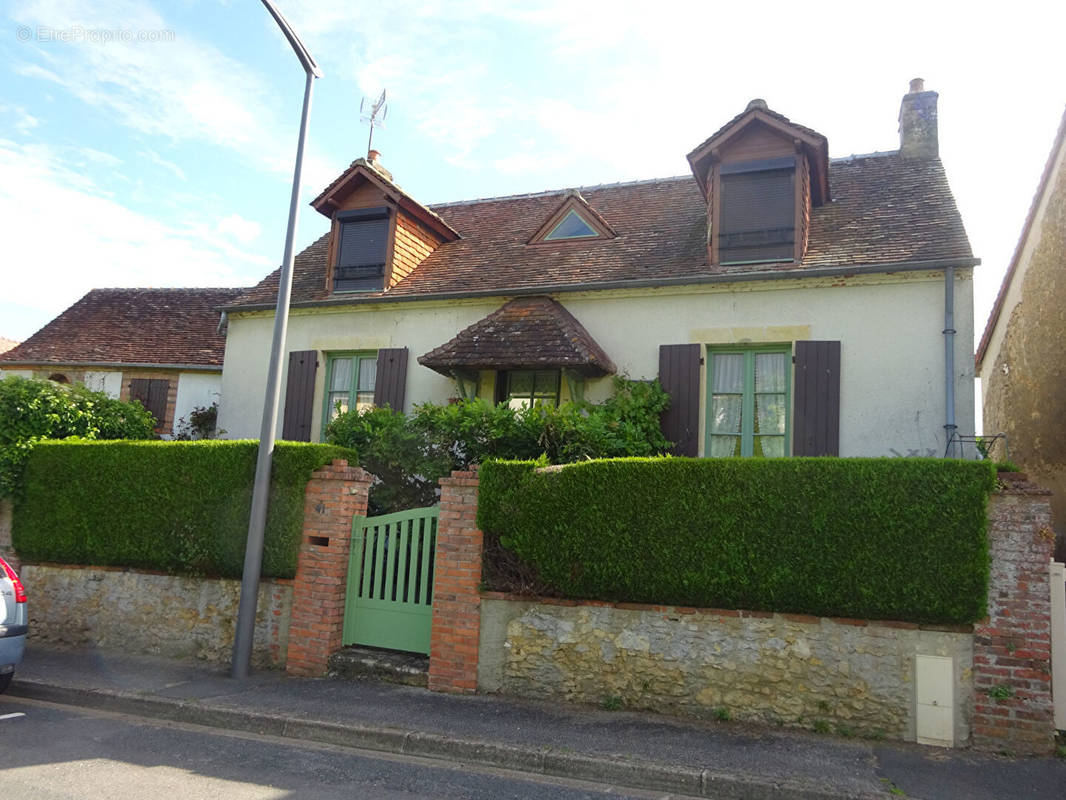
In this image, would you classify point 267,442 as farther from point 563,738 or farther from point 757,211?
point 757,211

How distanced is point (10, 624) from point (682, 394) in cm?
758

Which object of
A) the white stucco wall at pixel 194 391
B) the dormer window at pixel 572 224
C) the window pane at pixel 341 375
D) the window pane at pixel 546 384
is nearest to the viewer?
the window pane at pixel 546 384

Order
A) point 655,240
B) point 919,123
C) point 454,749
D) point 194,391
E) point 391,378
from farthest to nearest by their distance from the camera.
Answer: point 194,391
point 919,123
point 391,378
point 655,240
point 454,749

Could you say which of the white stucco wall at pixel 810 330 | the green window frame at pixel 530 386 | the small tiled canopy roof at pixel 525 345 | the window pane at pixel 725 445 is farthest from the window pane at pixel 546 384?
the window pane at pixel 725 445

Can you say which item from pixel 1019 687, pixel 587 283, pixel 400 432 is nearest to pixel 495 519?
pixel 400 432

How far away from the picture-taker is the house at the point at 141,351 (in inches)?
733

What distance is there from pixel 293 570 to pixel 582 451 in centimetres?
333

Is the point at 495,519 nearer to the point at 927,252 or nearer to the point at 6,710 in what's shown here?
the point at 6,710

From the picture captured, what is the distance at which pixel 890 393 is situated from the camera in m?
8.95

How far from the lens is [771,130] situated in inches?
393

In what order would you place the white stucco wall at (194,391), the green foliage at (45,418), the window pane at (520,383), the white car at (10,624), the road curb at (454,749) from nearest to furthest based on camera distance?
the road curb at (454,749) < the white car at (10,624) < the green foliage at (45,418) < the window pane at (520,383) < the white stucco wall at (194,391)

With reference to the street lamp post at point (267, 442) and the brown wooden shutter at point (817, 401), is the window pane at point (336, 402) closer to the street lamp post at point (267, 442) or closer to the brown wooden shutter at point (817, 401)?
the street lamp post at point (267, 442)

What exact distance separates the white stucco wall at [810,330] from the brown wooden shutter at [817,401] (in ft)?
0.47

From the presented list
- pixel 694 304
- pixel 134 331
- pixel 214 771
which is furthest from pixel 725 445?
pixel 134 331
